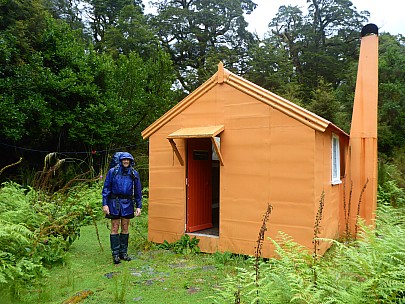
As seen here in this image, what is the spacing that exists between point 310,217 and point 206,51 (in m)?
21.4

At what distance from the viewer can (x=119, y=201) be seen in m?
6.58

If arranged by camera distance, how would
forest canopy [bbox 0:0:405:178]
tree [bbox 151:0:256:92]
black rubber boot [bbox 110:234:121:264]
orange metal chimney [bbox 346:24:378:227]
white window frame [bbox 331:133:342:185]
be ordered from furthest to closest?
tree [bbox 151:0:256:92]
forest canopy [bbox 0:0:405:178]
orange metal chimney [bbox 346:24:378:227]
white window frame [bbox 331:133:342:185]
black rubber boot [bbox 110:234:121:264]

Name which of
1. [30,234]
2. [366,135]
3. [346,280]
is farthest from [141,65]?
[346,280]

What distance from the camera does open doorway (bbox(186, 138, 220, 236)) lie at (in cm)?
762

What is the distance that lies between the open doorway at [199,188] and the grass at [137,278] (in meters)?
0.95

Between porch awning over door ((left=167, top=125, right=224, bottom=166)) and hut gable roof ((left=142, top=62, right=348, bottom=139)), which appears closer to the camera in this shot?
hut gable roof ((left=142, top=62, right=348, bottom=139))

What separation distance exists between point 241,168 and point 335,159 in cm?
253

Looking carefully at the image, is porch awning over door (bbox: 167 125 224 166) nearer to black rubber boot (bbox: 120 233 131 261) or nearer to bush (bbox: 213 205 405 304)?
black rubber boot (bbox: 120 233 131 261)

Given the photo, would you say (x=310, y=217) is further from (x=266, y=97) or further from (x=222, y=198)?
(x=266, y=97)

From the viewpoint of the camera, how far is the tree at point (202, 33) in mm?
24925

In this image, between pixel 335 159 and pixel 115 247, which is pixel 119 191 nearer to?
pixel 115 247

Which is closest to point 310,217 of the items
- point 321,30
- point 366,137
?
point 366,137

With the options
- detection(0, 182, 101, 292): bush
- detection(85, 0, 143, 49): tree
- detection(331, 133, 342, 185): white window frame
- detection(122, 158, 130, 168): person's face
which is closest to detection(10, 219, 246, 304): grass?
detection(0, 182, 101, 292): bush

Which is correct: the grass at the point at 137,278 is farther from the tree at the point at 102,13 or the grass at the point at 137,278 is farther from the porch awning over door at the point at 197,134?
the tree at the point at 102,13
